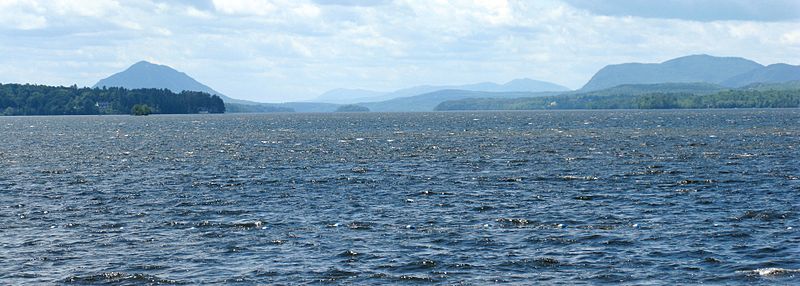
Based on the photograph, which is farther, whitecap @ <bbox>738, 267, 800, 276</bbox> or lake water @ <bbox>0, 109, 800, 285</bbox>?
lake water @ <bbox>0, 109, 800, 285</bbox>

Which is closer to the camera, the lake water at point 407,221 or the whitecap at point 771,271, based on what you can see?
the whitecap at point 771,271

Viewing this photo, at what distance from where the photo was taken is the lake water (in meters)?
40.5

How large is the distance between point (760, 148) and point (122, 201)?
245 feet

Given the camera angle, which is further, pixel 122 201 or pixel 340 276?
pixel 122 201

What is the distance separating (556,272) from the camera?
3994 cm

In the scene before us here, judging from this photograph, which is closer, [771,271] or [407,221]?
[771,271]

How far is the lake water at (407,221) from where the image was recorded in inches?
1596

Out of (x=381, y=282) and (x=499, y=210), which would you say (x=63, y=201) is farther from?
(x=381, y=282)

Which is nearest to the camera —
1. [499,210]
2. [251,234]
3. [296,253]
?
[296,253]

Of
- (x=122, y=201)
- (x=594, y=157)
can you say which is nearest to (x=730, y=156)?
(x=594, y=157)

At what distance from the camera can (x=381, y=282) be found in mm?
38688

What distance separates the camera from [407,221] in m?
53.4

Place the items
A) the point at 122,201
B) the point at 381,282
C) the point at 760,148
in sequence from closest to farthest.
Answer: the point at 381,282 < the point at 122,201 < the point at 760,148

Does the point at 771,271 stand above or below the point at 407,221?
below
